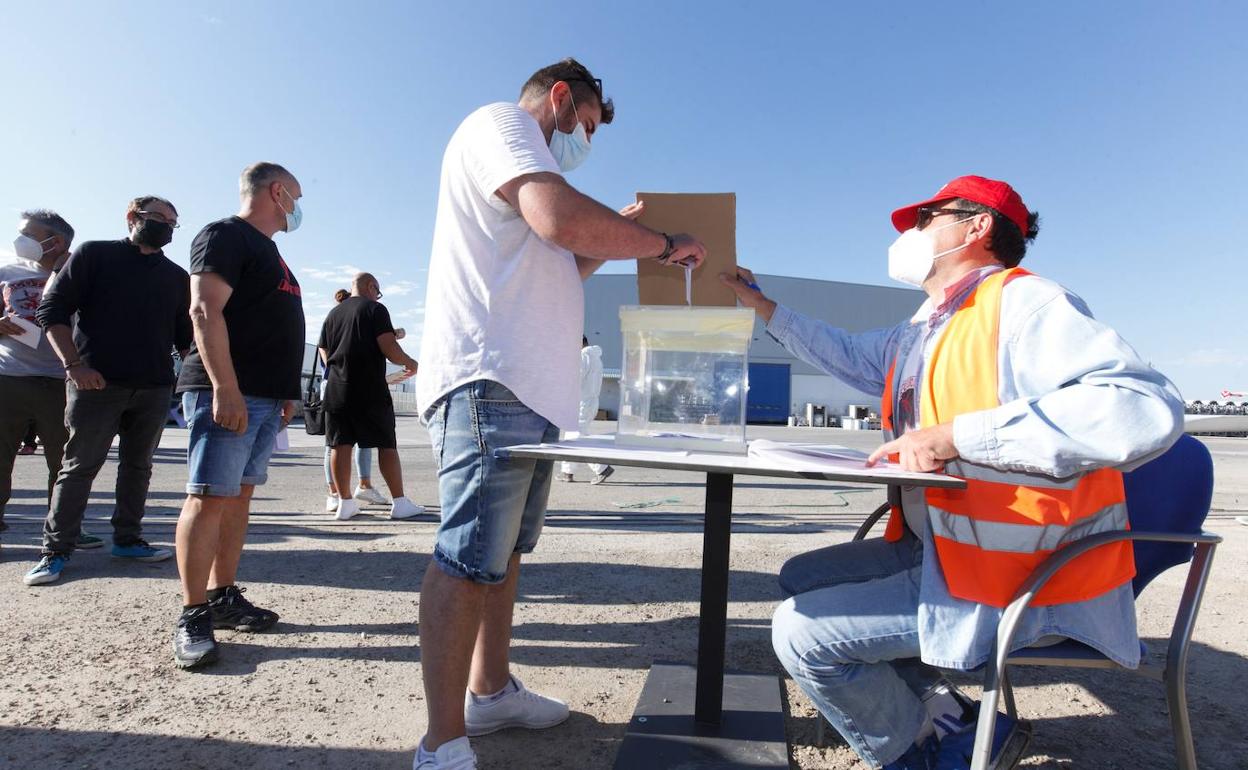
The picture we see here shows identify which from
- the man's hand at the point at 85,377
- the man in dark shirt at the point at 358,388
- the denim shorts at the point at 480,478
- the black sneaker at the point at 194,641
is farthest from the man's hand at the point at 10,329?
the denim shorts at the point at 480,478

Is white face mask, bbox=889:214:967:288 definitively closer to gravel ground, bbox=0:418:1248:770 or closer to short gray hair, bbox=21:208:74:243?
gravel ground, bbox=0:418:1248:770

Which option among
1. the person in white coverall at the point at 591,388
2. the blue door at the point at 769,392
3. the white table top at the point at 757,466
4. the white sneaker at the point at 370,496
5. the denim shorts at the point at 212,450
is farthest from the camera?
the blue door at the point at 769,392

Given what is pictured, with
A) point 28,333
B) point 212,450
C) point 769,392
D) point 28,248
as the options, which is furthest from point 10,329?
point 769,392

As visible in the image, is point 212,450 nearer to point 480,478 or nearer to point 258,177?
point 258,177

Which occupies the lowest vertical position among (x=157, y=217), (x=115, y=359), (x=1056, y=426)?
(x=1056, y=426)

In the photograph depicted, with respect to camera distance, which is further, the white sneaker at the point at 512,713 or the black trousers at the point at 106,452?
the black trousers at the point at 106,452

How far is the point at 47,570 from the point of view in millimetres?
3191

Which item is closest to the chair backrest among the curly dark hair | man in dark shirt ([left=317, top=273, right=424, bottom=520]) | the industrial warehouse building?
the curly dark hair

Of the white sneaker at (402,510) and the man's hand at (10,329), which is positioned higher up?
the man's hand at (10,329)

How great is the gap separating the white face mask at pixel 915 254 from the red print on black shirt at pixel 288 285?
2.27 meters

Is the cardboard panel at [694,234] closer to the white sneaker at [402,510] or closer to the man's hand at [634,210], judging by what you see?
the man's hand at [634,210]

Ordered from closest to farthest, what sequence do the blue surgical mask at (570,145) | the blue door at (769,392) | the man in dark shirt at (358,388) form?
the blue surgical mask at (570,145) → the man in dark shirt at (358,388) → the blue door at (769,392)

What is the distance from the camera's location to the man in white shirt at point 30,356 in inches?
143

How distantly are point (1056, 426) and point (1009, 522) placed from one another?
22 cm
